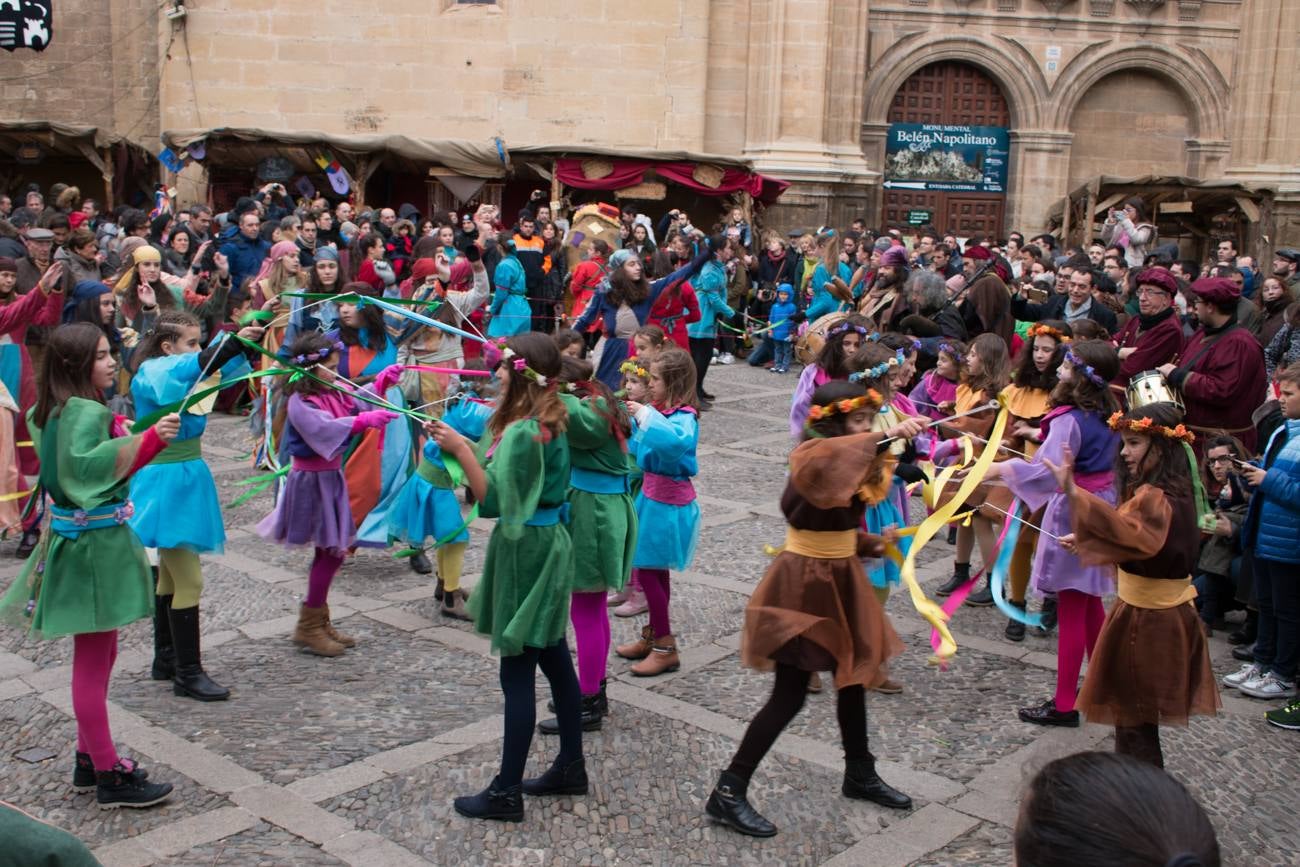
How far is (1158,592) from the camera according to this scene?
4566mm

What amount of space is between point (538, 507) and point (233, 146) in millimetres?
15970

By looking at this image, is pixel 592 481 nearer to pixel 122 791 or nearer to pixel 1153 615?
pixel 122 791

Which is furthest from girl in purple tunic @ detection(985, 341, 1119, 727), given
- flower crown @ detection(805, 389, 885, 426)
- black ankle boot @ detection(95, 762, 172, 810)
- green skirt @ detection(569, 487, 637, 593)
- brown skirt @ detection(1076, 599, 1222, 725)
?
black ankle boot @ detection(95, 762, 172, 810)

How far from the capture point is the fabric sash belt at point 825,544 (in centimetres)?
445

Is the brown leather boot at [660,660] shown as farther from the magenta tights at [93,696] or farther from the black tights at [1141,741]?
the magenta tights at [93,696]

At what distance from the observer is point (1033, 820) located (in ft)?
5.79

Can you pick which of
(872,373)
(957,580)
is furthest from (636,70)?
(872,373)

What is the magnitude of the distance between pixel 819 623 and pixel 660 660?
69.0 inches

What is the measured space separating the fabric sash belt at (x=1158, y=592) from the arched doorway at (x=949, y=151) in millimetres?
20427

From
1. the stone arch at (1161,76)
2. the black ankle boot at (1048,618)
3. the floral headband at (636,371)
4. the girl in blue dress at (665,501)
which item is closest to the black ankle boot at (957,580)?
the black ankle boot at (1048,618)

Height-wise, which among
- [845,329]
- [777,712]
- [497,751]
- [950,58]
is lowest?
[497,751]

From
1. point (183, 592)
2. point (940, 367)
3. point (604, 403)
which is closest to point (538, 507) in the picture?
point (604, 403)

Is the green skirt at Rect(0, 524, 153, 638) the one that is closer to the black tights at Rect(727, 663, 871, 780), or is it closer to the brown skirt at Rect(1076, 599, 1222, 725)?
the black tights at Rect(727, 663, 871, 780)

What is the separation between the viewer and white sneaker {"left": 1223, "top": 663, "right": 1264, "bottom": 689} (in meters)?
6.02
